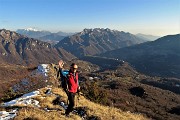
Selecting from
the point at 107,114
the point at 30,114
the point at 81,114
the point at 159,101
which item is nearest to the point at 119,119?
the point at 107,114

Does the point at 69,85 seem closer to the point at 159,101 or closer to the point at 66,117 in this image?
the point at 66,117

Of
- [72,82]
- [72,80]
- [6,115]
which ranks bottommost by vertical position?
[6,115]

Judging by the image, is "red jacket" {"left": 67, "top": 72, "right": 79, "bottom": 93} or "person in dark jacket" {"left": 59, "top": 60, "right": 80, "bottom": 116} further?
"red jacket" {"left": 67, "top": 72, "right": 79, "bottom": 93}

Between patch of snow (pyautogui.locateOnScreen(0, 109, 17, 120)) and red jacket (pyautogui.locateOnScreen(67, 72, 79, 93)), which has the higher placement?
red jacket (pyautogui.locateOnScreen(67, 72, 79, 93))

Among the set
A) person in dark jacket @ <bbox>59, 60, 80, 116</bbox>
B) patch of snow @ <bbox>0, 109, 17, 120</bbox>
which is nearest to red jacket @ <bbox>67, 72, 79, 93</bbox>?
person in dark jacket @ <bbox>59, 60, 80, 116</bbox>

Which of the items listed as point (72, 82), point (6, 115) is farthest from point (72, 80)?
point (6, 115)

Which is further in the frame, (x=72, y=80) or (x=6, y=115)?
(x=6, y=115)

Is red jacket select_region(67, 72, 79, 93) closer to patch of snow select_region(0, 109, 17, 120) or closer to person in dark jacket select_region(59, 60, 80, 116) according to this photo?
person in dark jacket select_region(59, 60, 80, 116)

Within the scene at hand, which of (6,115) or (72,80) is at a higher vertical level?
(72,80)

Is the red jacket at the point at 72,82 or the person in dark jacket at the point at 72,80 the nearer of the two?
the person in dark jacket at the point at 72,80

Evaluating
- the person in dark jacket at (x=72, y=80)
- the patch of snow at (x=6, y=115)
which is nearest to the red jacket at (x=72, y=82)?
the person in dark jacket at (x=72, y=80)

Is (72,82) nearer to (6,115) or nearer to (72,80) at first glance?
(72,80)

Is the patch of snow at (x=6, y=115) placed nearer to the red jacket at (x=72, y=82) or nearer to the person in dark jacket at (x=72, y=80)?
the person in dark jacket at (x=72, y=80)

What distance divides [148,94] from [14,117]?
6817 inches
